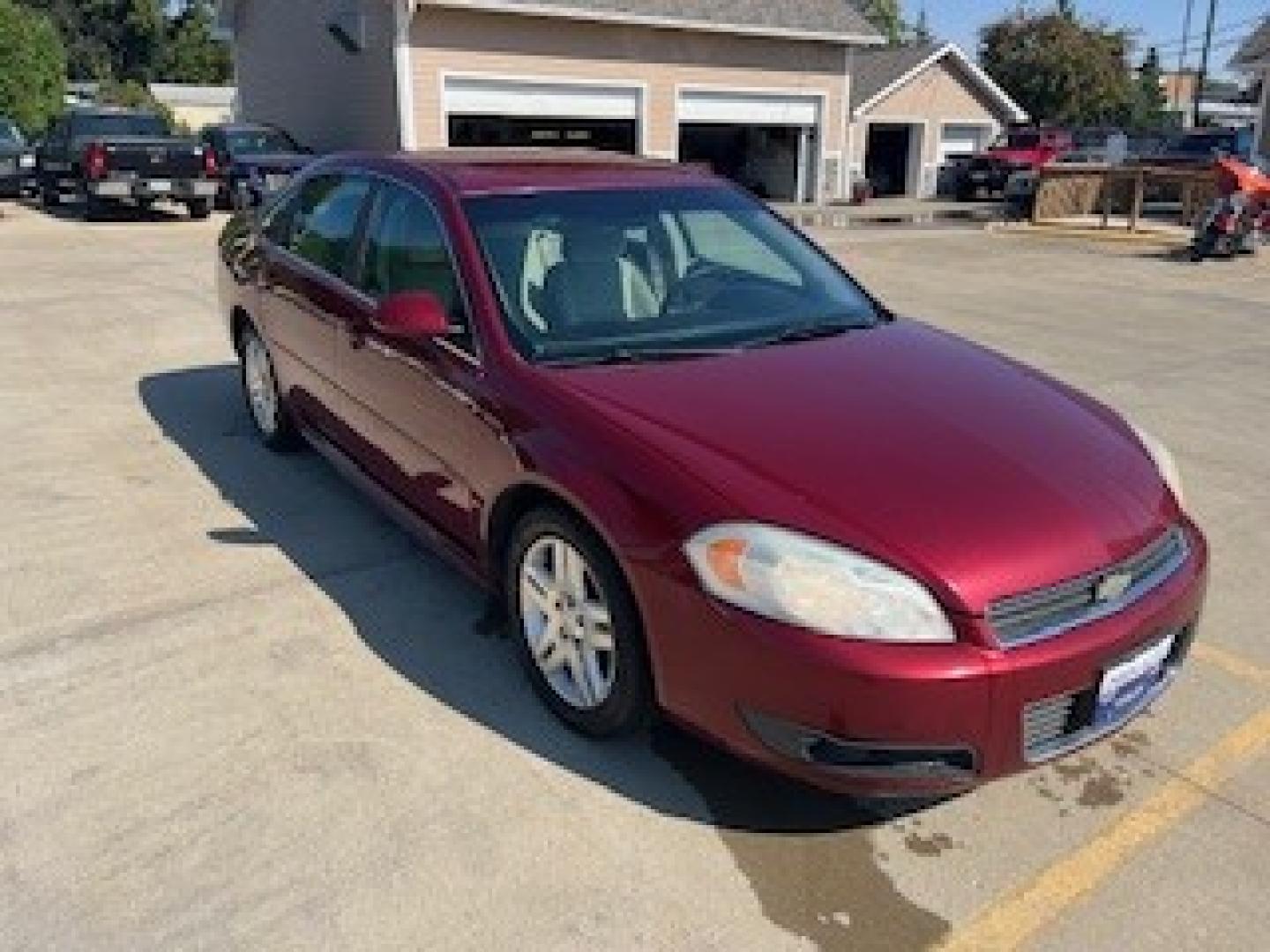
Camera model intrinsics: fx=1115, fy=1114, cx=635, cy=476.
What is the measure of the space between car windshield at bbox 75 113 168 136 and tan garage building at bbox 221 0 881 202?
3720 mm

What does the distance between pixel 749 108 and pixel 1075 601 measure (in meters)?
23.1

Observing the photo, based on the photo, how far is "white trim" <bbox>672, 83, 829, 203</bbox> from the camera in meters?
22.8

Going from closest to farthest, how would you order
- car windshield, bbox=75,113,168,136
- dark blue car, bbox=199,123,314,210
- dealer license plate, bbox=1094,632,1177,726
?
dealer license plate, bbox=1094,632,1177,726, dark blue car, bbox=199,123,314,210, car windshield, bbox=75,113,168,136

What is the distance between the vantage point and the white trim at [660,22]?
19.1m

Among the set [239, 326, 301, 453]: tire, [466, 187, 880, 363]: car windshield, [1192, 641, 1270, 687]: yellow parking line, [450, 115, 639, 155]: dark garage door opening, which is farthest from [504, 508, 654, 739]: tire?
[450, 115, 639, 155]: dark garage door opening

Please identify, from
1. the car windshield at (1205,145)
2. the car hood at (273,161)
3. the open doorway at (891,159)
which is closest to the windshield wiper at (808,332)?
the car hood at (273,161)

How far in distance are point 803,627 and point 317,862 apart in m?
1.32

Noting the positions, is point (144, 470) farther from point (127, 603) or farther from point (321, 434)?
point (127, 603)

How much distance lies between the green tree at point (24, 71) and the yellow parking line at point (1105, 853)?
40.0 meters

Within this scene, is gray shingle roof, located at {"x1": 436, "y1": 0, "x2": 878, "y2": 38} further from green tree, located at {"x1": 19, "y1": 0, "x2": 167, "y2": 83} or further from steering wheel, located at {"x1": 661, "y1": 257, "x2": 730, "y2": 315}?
green tree, located at {"x1": 19, "y1": 0, "x2": 167, "y2": 83}

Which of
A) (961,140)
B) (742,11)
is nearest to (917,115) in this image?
(961,140)

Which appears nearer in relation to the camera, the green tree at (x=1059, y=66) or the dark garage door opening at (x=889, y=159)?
the dark garage door opening at (x=889, y=159)

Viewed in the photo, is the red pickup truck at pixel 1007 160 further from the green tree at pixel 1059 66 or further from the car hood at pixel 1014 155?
the green tree at pixel 1059 66

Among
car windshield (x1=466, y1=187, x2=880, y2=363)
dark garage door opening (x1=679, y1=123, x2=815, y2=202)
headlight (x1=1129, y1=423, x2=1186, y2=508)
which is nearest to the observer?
headlight (x1=1129, y1=423, x2=1186, y2=508)
